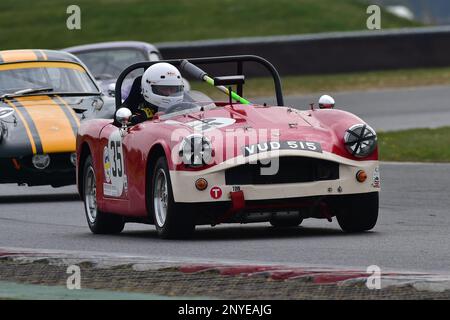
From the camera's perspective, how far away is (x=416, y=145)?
1870 cm

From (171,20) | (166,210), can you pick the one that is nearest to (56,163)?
(166,210)

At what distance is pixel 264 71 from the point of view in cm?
3172

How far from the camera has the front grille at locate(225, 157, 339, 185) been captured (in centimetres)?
950

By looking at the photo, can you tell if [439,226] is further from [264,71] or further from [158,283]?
[264,71]

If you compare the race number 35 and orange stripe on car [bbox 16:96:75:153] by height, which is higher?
the race number 35

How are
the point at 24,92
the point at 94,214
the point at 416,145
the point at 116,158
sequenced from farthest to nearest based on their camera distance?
the point at 416,145, the point at 24,92, the point at 94,214, the point at 116,158

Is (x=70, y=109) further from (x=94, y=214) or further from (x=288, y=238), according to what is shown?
(x=288, y=238)

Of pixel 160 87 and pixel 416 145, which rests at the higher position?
pixel 160 87

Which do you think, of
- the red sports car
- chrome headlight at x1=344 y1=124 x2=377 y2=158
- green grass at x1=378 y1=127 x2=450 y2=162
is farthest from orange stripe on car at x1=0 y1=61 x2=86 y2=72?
chrome headlight at x1=344 y1=124 x2=377 y2=158

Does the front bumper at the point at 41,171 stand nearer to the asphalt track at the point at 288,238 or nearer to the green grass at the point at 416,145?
the asphalt track at the point at 288,238

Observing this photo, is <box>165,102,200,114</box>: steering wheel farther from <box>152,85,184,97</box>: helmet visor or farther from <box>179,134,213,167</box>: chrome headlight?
<box>179,134,213,167</box>: chrome headlight

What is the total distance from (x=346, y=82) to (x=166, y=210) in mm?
20513

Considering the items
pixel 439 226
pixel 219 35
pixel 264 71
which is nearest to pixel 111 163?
pixel 439 226

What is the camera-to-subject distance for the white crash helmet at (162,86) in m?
10.9
